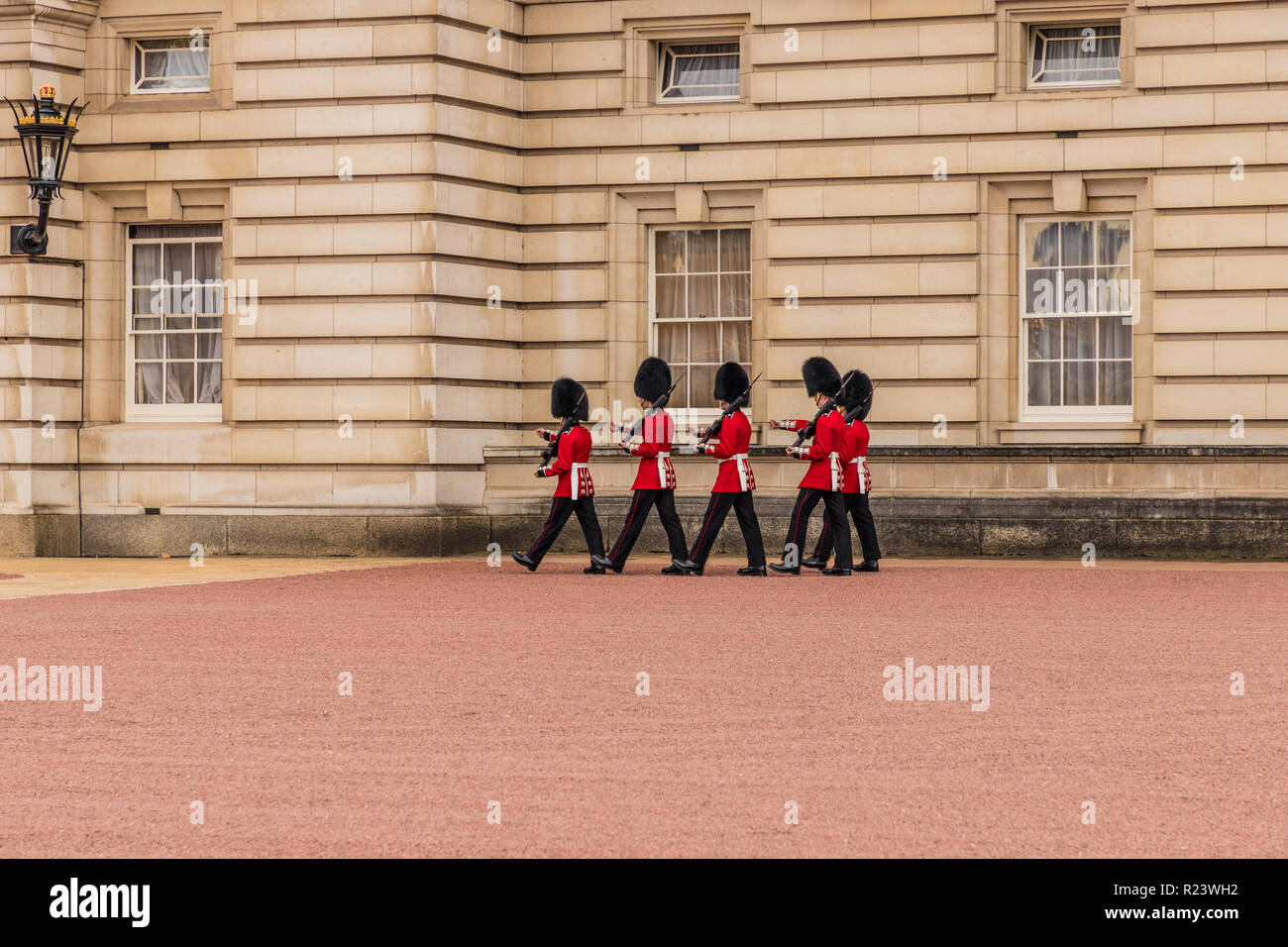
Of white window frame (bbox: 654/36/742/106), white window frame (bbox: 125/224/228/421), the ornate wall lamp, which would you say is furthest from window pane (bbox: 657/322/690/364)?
the ornate wall lamp

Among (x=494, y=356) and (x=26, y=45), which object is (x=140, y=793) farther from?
(x=26, y=45)

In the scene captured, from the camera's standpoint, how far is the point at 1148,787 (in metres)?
5.90

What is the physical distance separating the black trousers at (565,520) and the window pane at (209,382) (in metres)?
4.49

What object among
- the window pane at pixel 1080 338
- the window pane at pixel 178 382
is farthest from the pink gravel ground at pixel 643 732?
the window pane at pixel 178 382

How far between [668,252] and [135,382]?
5231 mm

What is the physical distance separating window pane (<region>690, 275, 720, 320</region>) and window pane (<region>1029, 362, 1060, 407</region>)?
3044 mm

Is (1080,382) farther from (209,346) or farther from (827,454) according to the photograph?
(209,346)

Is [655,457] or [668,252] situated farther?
[668,252]

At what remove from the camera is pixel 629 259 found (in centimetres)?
1800

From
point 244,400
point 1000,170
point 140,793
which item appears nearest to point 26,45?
point 244,400

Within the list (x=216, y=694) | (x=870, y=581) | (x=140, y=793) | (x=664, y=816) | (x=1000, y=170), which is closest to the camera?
(x=664, y=816)

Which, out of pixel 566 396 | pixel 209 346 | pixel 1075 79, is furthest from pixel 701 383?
pixel 209 346

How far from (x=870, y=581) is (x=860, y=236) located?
454 centimetres

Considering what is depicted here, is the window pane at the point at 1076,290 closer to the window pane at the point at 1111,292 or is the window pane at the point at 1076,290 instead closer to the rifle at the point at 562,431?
the window pane at the point at 1111,292
